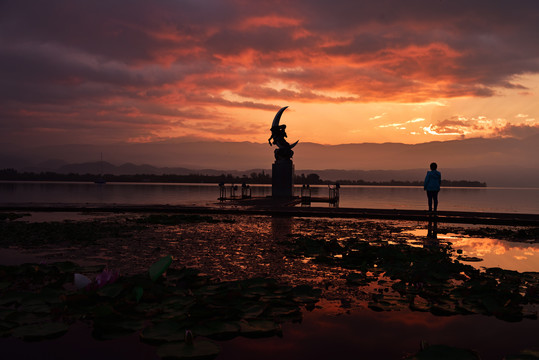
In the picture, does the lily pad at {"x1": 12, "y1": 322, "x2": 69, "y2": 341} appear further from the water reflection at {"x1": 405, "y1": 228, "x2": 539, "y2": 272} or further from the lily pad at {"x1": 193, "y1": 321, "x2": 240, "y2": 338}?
the water reflection at {"x1": 405, "y1": 228, "x2": 539, "y2": 272}

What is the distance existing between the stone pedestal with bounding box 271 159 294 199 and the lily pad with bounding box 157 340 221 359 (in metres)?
26.2

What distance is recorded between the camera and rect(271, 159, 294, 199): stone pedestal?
1150 inches

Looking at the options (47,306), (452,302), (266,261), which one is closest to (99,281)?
(47,306)

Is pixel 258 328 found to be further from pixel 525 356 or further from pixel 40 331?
pixel 525 356

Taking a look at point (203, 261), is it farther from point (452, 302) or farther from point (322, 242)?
point (452, 302)

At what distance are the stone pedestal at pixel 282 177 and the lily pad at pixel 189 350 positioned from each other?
1030 inches

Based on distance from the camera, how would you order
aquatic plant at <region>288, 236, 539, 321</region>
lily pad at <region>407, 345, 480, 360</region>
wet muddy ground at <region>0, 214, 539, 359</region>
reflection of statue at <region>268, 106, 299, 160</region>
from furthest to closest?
reflection of statue at <region>268, 106, 299, 160</region>
aquatic plant at <region>288, 236, 539, 321</region>
wet muddy ground at <region>0, 214, 539, 359</region>
lily pad at <region>407, 345, 480, 360</region>

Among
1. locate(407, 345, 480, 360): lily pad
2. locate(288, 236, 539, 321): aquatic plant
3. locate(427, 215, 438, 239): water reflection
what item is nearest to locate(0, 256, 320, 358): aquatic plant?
locate(288, 236, 539, 321): aquatic plant

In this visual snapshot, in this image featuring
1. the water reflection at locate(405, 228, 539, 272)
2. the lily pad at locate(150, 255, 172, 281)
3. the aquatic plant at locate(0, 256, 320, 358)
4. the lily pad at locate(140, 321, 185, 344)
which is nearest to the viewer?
the lily pad at locate(140, 321, 185, 344)

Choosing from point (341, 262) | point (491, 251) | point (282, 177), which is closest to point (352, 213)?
point (491, 251)

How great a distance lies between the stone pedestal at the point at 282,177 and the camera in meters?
29.2

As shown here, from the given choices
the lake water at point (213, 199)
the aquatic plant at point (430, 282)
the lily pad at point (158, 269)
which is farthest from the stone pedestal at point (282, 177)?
the lily pad at point (158, 269)

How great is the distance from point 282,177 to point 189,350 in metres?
26.6

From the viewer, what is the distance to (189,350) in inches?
112
